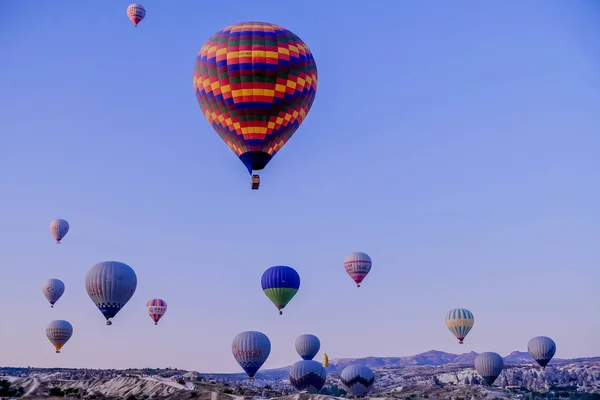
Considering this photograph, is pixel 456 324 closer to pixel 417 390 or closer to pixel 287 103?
pixel 417 390

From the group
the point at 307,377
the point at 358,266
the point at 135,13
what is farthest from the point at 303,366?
the point at 135,13

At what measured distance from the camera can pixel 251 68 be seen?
42.5 metres

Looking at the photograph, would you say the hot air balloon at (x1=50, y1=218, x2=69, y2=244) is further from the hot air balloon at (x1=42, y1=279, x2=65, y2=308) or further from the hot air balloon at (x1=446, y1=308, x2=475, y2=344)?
the hot air balloon at (x1=446, y1=308, x2=475, y2=344)

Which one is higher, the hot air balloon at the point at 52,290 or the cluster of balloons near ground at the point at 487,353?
the hot air balloon at the point at 52,290

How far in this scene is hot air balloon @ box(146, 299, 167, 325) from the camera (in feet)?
302

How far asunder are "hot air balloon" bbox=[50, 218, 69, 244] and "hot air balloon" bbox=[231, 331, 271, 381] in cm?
3337

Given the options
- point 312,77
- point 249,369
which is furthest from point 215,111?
point 249,369

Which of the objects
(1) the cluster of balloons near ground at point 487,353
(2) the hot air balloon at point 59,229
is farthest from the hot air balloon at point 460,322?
(2) the hot air balloon at point 59,229

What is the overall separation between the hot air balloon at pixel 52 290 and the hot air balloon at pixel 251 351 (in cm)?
3555

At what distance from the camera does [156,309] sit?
92188 mm

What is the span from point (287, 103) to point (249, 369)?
37244 millimetres

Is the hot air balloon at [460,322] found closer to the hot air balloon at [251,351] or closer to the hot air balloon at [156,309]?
the hot air balloon at [251,351]

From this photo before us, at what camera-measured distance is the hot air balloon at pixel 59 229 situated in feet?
306

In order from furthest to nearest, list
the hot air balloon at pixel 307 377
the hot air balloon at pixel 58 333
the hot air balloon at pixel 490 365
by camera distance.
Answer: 1. the hot air balloon at pixel 490 365
2. the hot air balloon at pixel 58 333
3. the hot air balloon at pixel 307 377
